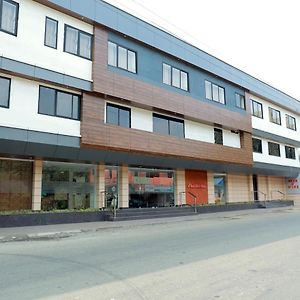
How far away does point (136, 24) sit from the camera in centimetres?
2125

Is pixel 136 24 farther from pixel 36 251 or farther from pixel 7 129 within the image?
pixel 36 251

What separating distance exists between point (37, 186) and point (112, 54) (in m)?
8.27

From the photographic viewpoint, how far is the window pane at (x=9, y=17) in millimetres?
15742

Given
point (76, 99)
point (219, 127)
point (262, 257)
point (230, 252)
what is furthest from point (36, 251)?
point (219, 127)

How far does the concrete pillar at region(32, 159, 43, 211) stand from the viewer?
17781mm

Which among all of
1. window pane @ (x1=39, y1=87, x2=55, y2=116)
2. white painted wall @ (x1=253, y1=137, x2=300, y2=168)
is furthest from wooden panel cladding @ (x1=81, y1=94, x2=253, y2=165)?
white painted wall @ (x1=253, y1=137, x2=300, y2=168)

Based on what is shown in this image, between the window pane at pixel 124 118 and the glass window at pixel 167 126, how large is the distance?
93.0 inches

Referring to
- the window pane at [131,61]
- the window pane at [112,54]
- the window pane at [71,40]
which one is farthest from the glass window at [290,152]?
the window pane at [71,40]

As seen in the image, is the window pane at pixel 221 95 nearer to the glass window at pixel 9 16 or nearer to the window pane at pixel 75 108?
the window pane at pixel 75 108

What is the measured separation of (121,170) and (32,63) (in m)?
8.49

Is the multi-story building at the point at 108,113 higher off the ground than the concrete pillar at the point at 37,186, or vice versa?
the multi-story building at the point at 108,113

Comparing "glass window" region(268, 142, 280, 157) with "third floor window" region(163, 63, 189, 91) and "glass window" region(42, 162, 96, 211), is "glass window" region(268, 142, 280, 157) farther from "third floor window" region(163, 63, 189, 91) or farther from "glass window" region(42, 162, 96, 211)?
"glass window" region(42, 162, 96, 211)

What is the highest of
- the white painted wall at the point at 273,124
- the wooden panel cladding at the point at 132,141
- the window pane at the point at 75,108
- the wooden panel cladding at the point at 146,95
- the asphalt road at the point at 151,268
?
the white painted wall at the point at 273,124

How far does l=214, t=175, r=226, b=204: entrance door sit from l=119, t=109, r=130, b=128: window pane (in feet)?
37.7
